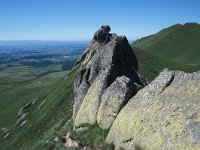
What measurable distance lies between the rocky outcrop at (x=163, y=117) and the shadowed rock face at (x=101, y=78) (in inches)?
113

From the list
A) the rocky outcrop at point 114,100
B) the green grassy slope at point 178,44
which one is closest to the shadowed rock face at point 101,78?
the rocky outcrop at point 114,100

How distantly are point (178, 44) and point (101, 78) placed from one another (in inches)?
4880

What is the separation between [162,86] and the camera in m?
24.4

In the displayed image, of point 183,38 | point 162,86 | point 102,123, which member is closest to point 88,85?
point 102,123

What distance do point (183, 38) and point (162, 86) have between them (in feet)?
445

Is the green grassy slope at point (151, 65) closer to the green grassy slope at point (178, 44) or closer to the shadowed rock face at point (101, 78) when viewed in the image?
the shadowed rock face at point (101, 78)

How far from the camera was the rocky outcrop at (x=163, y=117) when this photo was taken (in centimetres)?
1922

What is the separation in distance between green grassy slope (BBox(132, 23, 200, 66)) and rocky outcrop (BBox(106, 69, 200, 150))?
103 meters

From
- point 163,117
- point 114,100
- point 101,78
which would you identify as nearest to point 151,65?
point 101,78

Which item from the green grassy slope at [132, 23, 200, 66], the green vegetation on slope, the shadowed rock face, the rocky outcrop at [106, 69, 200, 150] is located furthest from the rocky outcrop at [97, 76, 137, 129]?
the green grassy slope at [132, 23, 200, 66]

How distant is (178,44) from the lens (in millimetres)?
150500

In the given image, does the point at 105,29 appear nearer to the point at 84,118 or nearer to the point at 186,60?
the point at 84,118

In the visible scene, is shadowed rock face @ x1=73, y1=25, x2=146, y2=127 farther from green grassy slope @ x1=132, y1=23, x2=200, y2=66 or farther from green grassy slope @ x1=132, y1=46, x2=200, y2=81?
green grassy slope @ x1=132, y1=23, x2=200, y2=66

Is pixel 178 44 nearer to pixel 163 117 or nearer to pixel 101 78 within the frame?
pixel 101 78
